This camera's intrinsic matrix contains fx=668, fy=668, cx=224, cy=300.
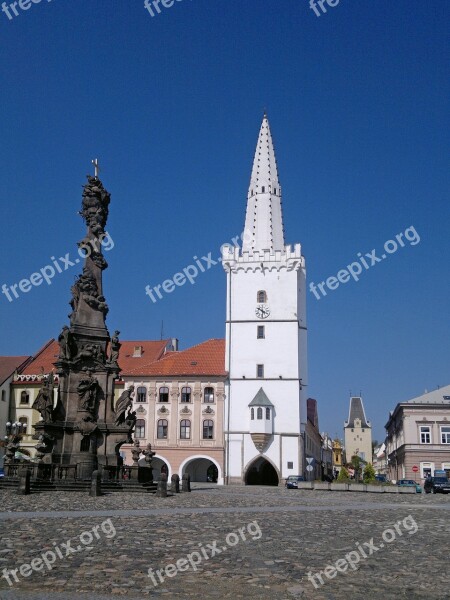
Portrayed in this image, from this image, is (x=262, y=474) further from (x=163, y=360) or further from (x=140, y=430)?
(x=163, y=360)

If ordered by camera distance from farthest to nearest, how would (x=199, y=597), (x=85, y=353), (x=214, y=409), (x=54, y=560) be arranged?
(x=214, y=409) → (x=85, y=353) → (x=54, y=560) → (x=199, y=597)

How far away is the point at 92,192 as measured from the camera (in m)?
33.3

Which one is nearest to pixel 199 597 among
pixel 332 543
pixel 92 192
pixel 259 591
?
pixel 259 591

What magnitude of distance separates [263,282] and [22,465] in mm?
39087

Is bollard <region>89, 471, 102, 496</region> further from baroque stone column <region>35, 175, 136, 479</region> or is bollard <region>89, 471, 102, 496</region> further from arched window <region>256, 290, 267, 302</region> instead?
arched window <region>256, 290, 267, 302</region>

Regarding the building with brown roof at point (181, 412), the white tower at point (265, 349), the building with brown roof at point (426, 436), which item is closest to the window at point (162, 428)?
the building with brown roof at point (181, 412)

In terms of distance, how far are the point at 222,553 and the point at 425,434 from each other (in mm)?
63541

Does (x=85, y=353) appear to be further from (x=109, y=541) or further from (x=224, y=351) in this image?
(x=224, y=351)

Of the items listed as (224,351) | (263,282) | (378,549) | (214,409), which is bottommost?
(378,549)

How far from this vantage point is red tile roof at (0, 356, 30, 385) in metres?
67.8

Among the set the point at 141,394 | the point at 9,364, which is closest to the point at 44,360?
the point at 9,364

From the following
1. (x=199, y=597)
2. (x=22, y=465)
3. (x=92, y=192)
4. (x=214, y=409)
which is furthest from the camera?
(x=214, y=409)
